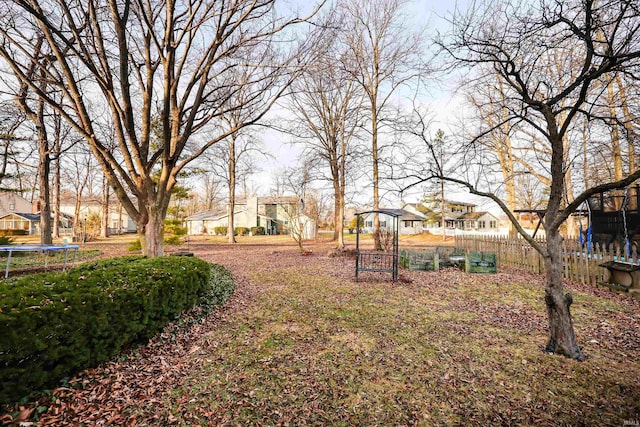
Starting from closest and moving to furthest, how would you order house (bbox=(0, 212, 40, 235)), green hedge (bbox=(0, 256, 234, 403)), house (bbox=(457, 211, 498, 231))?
green hedge (bbox=(0, 256, 234, 403)), house (bbox=(0, 212, 40, 235)), house (bbox=(457, 211, 498, 231))

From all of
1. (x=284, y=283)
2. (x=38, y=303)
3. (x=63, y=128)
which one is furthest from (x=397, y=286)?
(x=63, y=128)

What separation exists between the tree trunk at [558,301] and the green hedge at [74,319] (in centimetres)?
578

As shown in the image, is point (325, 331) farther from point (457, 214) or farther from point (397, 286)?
point (457, 214)

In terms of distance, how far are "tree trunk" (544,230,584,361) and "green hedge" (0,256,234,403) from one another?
578 cm

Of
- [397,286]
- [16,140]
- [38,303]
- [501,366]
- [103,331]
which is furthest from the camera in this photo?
[16,140]

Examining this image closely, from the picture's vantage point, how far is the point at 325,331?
16.8 ft

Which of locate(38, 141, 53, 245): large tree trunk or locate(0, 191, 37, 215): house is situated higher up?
locate(0, 191, 37, 215): house

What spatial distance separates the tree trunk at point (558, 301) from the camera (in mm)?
4016

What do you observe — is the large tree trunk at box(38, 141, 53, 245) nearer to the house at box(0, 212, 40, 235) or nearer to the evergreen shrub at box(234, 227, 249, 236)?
the evergreen shrub at box(234, 227, 249, 236)

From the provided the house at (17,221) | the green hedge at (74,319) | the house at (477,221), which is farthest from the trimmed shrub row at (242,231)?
the house at (477,221)

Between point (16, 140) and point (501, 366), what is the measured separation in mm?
22239

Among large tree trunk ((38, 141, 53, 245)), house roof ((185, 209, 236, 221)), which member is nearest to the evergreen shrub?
house roof ((185, 209, 236, 221))

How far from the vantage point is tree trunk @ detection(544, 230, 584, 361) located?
4.02 metres

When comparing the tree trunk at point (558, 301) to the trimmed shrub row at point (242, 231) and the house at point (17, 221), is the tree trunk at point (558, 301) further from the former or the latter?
the house at point (17, 221)
